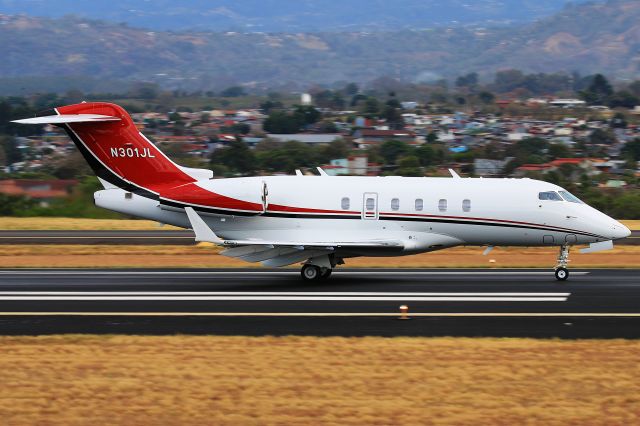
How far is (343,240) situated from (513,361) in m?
11.3

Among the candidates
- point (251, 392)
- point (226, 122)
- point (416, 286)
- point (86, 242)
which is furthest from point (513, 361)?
point (226, 122)

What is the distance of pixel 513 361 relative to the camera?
1736 cm

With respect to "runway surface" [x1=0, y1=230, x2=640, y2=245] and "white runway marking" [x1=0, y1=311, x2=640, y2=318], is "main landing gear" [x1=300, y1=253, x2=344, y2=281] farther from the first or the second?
"runway surface" [x1=0, y1=230, x2=640, y2=245]

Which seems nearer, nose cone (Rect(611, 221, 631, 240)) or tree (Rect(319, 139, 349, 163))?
nose cone (Rect(611, 221, 631, 240))

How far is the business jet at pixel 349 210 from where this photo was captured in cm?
2811

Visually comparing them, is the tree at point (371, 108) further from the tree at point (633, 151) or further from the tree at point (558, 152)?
the tree at point (558, 152)

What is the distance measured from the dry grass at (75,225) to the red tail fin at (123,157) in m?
20.6

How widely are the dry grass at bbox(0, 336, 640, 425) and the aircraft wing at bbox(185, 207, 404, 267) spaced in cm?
766

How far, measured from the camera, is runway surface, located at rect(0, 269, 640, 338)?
68.3ft

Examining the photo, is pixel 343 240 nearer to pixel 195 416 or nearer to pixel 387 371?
pixel 387 371

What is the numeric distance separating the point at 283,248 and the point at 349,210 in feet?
7.16

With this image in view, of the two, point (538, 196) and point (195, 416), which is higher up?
point (538, 196)

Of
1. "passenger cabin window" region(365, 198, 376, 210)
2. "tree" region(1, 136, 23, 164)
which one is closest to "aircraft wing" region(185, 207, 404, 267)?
"passenger cabin window" region(365, 198, 376, 210)

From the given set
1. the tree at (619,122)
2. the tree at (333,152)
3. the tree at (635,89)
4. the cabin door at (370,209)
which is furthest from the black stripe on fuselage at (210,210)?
the tree at (635,89)
